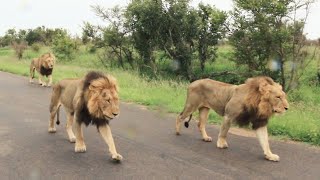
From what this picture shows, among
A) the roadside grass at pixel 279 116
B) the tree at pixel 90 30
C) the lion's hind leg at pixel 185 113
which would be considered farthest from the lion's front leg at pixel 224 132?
the tree at pixel 90 30

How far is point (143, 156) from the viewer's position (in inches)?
271

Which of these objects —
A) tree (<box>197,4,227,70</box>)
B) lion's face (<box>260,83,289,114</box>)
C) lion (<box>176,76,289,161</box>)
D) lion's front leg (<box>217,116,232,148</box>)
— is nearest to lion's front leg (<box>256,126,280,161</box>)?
lion (<box>176,76,289,161</box>)

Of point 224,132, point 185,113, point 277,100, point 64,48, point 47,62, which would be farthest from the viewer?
point 64,48

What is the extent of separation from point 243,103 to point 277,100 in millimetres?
579

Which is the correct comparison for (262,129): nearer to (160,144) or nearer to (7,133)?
(160,144)

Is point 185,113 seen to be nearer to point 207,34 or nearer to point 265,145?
point 265,145

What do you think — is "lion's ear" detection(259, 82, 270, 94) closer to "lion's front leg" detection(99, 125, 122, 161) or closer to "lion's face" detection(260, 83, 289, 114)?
"lion's face" detection(260, 83, 289, 114)

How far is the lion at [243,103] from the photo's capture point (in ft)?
22.4

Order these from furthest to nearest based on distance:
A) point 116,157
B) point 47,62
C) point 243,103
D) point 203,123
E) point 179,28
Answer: point 179,28 < point 47,62 < point 203,123 < point 243,103 < point 116,157

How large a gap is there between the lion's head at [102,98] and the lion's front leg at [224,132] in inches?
79.9

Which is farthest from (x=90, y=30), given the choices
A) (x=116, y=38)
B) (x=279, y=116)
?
(x=279, y=116)

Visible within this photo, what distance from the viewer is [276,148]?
766cm

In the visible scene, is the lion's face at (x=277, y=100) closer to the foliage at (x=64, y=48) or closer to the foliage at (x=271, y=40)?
the foliage at (x=271, y=40)

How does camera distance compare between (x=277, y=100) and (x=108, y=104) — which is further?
(x=277, y=100)
